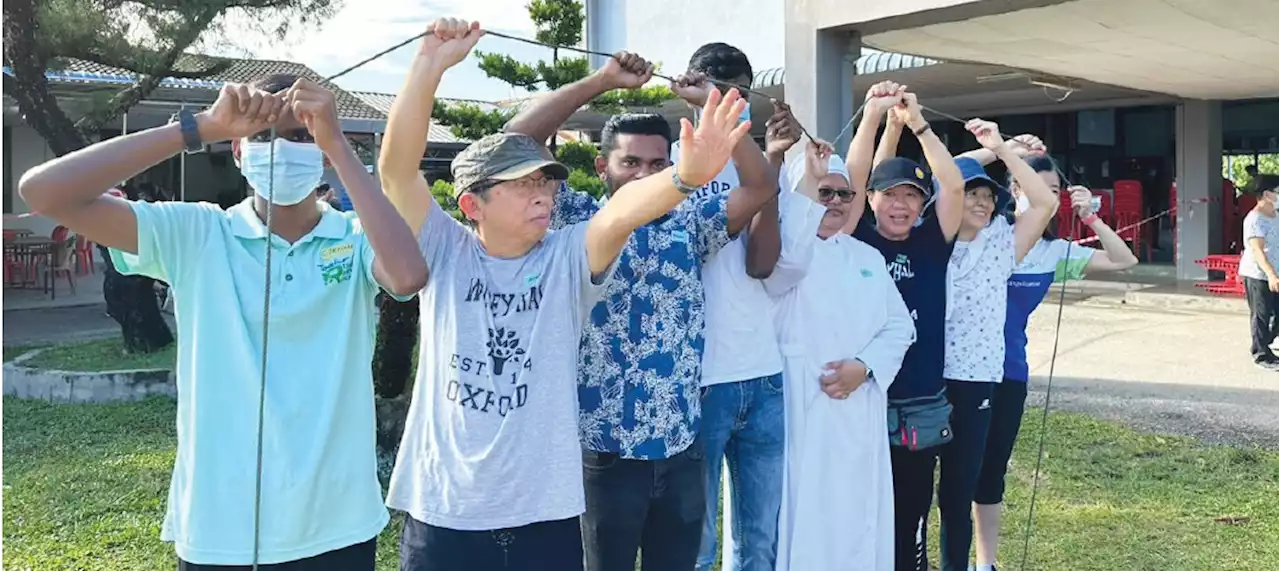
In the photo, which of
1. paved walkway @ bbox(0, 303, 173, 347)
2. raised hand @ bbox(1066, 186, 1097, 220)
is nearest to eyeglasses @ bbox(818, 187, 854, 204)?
raised hand @ bbox(1066, 186, 1097, 220)

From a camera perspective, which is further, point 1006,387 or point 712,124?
point 1006,387

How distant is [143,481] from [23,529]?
833 millimetres

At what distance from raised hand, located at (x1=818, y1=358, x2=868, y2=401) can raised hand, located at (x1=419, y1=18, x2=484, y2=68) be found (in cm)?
149

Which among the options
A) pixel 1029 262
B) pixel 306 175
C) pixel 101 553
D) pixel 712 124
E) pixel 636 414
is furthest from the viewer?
pixel 101 553

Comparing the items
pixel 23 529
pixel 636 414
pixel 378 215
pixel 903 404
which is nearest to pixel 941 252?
pixel 903 404

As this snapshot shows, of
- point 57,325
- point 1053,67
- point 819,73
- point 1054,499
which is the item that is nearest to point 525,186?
point 1054,499

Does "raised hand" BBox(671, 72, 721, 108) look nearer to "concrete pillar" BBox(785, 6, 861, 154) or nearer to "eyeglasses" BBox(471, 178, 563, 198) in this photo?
"eyeglasses" BBox(471, 178, 563, 198)

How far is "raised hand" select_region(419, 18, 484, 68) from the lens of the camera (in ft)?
7.20

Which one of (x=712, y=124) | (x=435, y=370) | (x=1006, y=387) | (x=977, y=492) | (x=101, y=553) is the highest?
(x=712, y=124)

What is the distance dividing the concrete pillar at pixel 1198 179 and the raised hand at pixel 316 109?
15024 mm

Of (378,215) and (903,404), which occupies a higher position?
(378,215)

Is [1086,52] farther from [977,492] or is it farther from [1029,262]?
[977,492]

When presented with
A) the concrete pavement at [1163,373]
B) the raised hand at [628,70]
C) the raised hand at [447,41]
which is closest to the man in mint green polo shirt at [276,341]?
the raised hand at [447,41]

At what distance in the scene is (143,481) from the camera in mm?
5562
